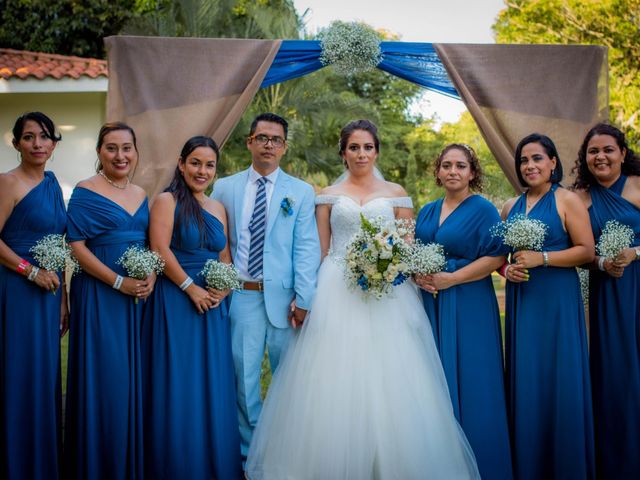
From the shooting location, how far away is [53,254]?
A: 4.14 meters

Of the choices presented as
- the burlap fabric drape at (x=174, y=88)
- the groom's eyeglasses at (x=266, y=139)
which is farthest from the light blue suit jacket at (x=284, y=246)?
the burlap fabric drape at (x=174, y=88)

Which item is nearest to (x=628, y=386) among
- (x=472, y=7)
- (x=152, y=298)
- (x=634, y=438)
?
(x=634, y=438)

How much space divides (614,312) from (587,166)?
116 cm

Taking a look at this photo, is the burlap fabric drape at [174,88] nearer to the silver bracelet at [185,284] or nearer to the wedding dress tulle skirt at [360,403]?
the silver bracelet at [185,284]

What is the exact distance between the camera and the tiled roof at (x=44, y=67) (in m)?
11.2

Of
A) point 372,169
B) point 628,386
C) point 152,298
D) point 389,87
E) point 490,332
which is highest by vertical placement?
point 389,87

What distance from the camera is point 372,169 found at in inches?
204

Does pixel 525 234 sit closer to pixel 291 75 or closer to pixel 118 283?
pixel 291 75

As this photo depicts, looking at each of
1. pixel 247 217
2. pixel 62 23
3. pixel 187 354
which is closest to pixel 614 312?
pixel 247 217

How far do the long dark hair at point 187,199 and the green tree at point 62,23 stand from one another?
48.9 feet

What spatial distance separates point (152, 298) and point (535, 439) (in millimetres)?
2985

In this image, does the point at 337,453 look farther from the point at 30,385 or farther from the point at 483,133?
the point at 483,133

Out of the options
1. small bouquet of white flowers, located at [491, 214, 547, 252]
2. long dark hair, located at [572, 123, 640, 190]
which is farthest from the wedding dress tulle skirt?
long dark hair, located at [572, 123, 640, 190]

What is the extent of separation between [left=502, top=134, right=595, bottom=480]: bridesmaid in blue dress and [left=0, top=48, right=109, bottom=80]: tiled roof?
9474 mm
